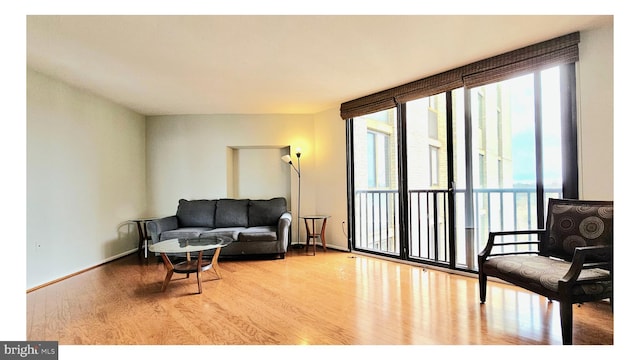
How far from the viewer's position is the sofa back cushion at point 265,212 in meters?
4.83

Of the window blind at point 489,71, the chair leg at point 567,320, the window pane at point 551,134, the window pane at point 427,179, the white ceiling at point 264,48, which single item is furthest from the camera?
the window pane at point 427,179

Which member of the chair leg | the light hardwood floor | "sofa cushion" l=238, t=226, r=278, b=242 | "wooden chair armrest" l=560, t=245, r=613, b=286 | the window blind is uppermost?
the window blind

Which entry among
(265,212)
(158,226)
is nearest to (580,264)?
(265,212)

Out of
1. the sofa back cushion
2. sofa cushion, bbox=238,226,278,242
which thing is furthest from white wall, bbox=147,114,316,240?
sofa cushion, bbox=238,226,278,242

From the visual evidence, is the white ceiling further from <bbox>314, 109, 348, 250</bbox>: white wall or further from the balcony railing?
the balcony railing

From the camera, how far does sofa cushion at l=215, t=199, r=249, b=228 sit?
A: 4.79 meters

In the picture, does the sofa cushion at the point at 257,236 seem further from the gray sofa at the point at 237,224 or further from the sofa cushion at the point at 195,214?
the sofa cushion at the point at 195,214

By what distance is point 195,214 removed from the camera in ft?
15.7

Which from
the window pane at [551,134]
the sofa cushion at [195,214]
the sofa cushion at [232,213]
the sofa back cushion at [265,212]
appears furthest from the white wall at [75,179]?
the window pane at [551,134]

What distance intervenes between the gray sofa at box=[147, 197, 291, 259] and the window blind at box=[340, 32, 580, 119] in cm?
211

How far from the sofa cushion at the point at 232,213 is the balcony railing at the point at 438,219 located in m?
1.74

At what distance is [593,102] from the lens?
254cm
